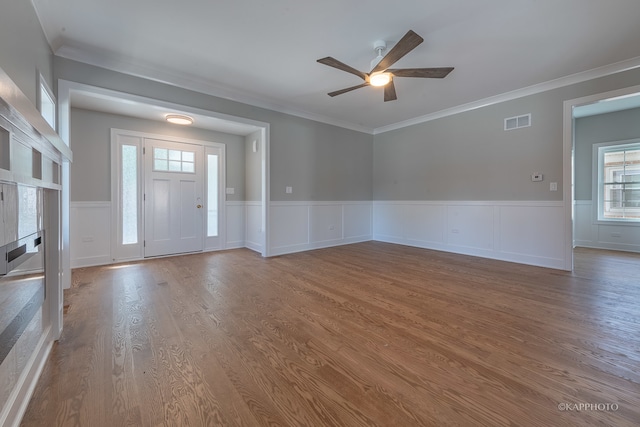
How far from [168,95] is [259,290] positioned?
292 cm

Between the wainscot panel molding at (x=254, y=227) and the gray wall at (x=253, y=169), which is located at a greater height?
the gray wall at (x=253, y=169)

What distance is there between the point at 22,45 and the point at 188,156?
2.93m

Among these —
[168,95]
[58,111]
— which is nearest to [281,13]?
[168,95]

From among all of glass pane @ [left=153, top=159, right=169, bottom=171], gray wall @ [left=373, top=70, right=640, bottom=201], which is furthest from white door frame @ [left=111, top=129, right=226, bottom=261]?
gray wall @ [left=373, top=70, right=640, bottom=201]

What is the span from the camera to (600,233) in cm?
532

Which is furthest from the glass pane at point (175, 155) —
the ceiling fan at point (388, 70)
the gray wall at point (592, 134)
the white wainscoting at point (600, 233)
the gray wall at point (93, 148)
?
the white wainscoting at point (600, 233)

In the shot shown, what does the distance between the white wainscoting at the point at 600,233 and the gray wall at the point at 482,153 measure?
9.07 feet

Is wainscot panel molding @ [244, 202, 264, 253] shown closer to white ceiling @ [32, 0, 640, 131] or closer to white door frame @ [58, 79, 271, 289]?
white door frame @ [58, 79, 271, 289]

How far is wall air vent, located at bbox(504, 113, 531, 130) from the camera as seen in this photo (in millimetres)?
4047

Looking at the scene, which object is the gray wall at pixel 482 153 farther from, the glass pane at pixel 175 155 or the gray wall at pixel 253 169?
the glass pane at pixel 175 155

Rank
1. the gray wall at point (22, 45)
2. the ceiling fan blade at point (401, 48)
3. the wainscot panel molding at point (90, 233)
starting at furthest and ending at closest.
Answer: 1. the wainscot panel molding at point (90, 233)
2. the ceiling fan blade at point (401, 48)
3. the gray wall at point (22, 45)

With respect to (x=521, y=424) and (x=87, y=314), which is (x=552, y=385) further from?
(x=87, y=314)

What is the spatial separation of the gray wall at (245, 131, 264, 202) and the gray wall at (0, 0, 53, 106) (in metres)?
2.94

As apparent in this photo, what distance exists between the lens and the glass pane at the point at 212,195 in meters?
5.17
